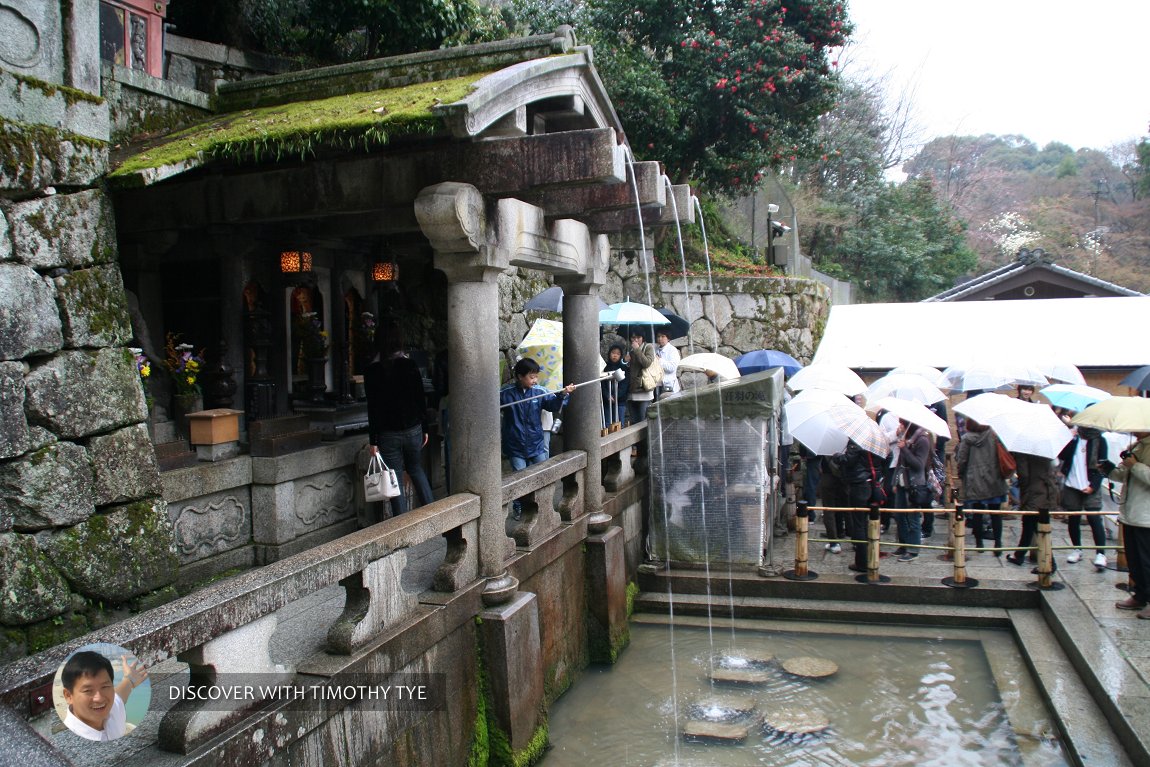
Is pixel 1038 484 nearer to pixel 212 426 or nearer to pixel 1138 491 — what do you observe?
pixel 1138 491

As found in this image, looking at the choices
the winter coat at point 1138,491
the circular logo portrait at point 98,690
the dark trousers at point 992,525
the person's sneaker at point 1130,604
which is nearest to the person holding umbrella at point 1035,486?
the dark trousers at point 992,525

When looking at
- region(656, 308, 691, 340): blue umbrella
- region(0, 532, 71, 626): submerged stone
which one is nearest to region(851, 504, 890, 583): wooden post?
region(656, 308, 691, 340): blue umbrella

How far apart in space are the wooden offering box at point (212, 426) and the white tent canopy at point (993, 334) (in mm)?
11728

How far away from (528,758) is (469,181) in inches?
175

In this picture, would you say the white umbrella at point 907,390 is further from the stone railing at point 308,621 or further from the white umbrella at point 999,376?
the stone railing at point 308,621

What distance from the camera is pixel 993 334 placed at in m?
16.1

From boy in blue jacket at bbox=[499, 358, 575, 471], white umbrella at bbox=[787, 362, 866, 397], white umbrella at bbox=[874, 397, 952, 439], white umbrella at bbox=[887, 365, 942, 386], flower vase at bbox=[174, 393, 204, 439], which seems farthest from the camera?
white umbrella at bbox=[887, 365, 942, 386]

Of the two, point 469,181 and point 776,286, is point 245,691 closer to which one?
point 469,181

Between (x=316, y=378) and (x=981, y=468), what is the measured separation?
814 cm

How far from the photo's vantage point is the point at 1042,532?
910 centimetres

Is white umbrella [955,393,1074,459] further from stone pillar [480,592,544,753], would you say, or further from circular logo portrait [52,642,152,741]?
circular logo portrait [52,642,152,741]

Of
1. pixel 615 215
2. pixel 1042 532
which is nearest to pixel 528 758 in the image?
pixel 615 215

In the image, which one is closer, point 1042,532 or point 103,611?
point 103,611

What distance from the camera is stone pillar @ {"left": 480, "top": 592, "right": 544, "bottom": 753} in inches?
251
